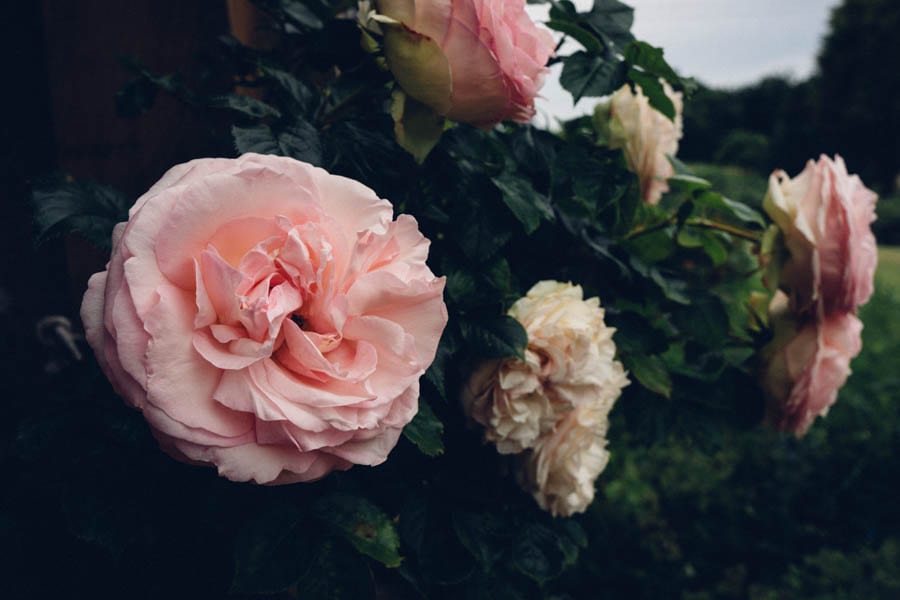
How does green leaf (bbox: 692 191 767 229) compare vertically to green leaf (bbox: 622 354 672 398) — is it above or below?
above

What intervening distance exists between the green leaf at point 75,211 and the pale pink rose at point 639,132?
2.28 ft

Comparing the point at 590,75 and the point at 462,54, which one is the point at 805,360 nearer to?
the point at 590,75

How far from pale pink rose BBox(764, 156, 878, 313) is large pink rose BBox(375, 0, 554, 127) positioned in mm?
495

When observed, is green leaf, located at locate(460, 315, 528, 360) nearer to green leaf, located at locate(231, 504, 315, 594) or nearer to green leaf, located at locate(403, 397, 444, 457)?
green leaf, located at locate(403, 397, 444, 457)

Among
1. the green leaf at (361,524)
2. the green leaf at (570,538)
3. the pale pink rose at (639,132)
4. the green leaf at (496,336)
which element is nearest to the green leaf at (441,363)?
the green leaf at (496,336)

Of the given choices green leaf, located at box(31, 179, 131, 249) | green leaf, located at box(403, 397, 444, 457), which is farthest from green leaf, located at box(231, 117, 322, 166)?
green leaf, located at box(403, 397, 444, 457)

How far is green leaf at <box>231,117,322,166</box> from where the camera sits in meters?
0.65

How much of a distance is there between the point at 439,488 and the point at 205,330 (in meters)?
0.42

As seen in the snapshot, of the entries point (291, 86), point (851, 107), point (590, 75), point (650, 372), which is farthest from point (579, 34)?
point (851, 107)

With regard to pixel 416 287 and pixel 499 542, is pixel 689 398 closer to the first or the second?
pixel 499 542

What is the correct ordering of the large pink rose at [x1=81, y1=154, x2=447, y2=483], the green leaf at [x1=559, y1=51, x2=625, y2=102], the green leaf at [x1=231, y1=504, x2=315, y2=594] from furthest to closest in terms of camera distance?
the green leaf at [x1=559, y1=51, x2=625, y2=102], the green leaf at [x1=231, y1=504, x2=315, y2=594], the large pink rose at [x1=81, y1=154, x2=447, y2=483]

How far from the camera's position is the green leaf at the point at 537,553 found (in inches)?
33.4

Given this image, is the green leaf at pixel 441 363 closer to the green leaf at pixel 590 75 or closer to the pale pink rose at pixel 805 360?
the green leaf at pixel 590 75

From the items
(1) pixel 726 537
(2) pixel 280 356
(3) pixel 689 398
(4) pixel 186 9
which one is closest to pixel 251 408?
(2) pixel 280 356
